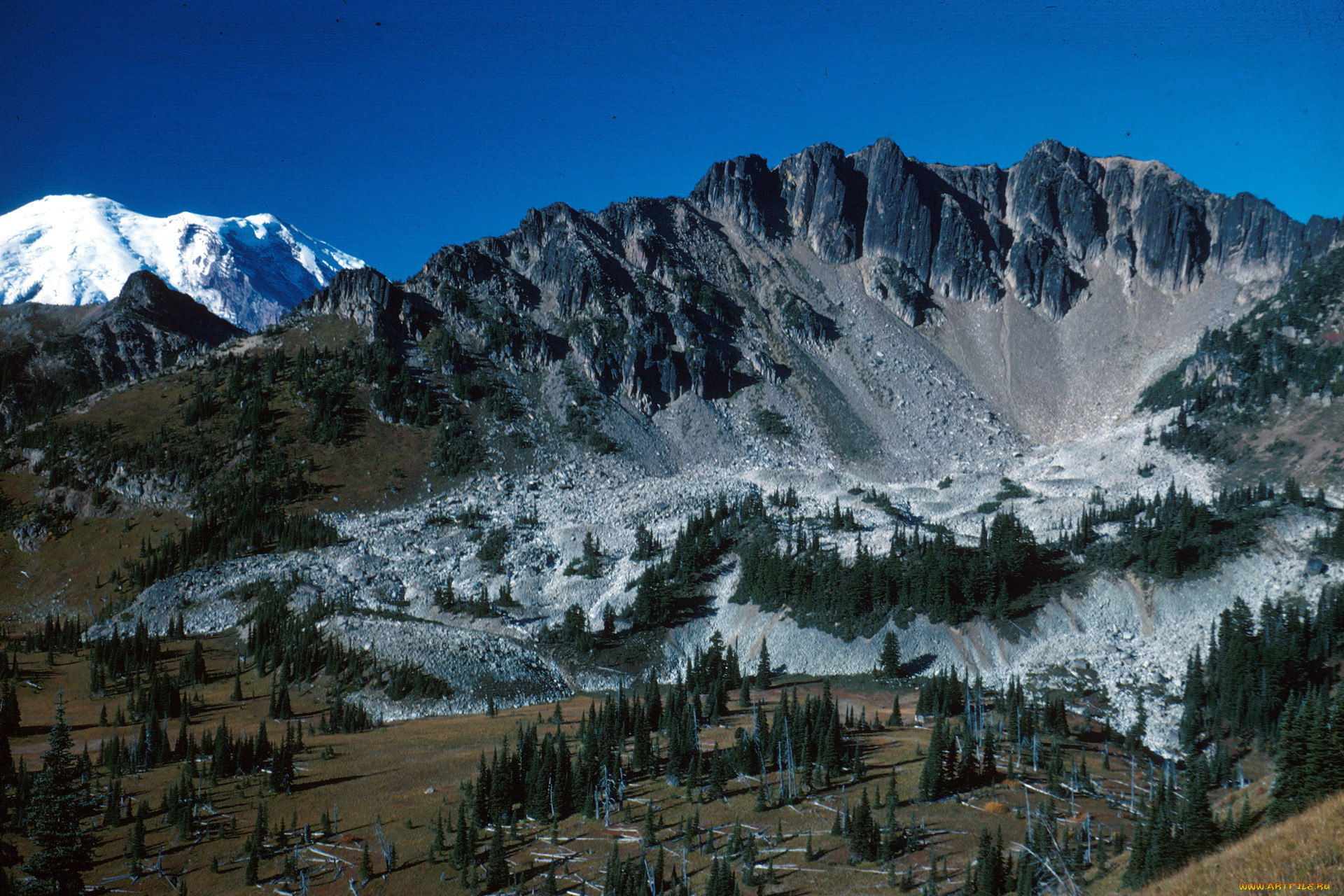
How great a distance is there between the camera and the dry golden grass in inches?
973

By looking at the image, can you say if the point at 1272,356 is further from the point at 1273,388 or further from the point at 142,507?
the point at 142,507

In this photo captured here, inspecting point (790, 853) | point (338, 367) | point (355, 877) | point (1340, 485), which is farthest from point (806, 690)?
point (338, 367)

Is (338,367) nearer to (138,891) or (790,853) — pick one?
(138,891)

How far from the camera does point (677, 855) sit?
5425 cm

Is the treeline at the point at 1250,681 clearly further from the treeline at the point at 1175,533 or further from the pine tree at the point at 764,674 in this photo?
the pine tree at the point at 764,674

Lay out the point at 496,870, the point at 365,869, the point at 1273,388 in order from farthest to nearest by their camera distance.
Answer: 1. the point at 1273,388
2. the point at 365,869
3. the point at 496,870

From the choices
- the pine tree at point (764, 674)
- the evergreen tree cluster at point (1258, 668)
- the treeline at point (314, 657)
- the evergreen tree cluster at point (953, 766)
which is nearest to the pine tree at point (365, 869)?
the evergreen tree cluster at point (953, 766)

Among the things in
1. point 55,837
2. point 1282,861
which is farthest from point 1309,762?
point 55,837

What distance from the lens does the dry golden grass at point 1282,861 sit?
81.1 ft

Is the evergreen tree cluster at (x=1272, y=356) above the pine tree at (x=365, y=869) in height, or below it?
above

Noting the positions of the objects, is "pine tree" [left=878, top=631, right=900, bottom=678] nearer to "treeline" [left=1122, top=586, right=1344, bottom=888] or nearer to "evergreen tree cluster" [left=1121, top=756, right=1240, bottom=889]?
"treeline" [left=1122, top=586, right=1344, bottom=888]

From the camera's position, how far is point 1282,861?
26547 millimetres

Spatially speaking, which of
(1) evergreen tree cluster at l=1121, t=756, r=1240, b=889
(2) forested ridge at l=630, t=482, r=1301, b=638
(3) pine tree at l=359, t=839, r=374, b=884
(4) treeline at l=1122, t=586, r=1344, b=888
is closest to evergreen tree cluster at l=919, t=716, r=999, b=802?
(4) treeline at l=1122, t=586, r=1344, b=888

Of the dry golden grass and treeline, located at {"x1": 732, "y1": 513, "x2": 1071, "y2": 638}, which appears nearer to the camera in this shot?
the dry golden grass
